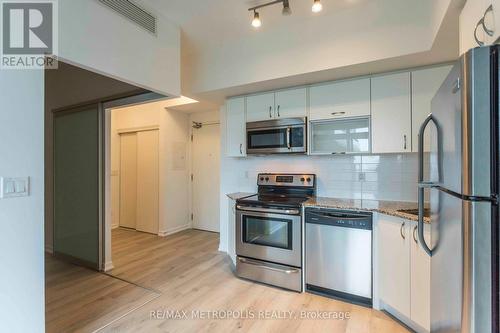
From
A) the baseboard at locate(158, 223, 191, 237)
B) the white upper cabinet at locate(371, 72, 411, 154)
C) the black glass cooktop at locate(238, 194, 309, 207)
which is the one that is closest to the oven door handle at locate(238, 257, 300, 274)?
the black glass cooktop at locate(238, 194, 309, 207)

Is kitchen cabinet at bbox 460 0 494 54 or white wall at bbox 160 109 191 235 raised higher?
kitchen cabinet at bbox 460 0 494 54

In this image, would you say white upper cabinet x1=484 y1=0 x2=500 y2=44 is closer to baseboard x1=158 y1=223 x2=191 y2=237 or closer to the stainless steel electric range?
the stainless steel electric range

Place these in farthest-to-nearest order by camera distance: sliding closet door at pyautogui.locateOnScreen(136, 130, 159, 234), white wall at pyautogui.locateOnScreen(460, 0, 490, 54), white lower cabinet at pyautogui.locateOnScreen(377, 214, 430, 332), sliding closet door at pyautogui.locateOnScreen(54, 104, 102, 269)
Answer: sliding closet door at pyautogui.locateOnScreen(136, 130, 159, 234) → sliding closet door at pyautogui.locateOnScreen(54, 104, 102, 269) → white lower cabinet at pyautogui.locateOnScreen(377, 214, 430, 332) → white wall at pyautogui.locateOnScreen(460, 0, 490, 54)

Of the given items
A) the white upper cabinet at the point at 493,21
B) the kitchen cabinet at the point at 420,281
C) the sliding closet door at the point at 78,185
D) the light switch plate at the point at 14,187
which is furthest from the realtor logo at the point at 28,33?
Result: the kitchen cabinet at the point at 420,281

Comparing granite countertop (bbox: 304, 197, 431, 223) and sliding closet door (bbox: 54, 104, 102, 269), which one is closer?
granite countertop (bbox: 304, 197, 431, 223)

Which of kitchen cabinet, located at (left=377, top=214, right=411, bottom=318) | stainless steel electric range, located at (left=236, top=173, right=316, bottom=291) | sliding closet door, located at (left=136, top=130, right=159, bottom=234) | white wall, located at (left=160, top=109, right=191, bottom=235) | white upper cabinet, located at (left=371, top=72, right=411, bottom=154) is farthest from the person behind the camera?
sliding closet door, located at (left=136, top=130, right=159, bottom=234)

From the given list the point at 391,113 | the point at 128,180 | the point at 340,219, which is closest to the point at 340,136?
the point at 391,113

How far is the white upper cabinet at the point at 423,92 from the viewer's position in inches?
88.1

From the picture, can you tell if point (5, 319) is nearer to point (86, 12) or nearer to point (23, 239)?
point (23, 239)

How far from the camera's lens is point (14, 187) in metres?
1.42

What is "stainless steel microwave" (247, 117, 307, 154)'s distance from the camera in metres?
2.79

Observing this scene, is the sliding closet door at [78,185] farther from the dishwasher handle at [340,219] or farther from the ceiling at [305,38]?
the dishwasher handle at [340,219]

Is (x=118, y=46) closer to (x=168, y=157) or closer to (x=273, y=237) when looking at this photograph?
(x=273, y=237)

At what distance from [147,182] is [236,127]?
2.42 m
